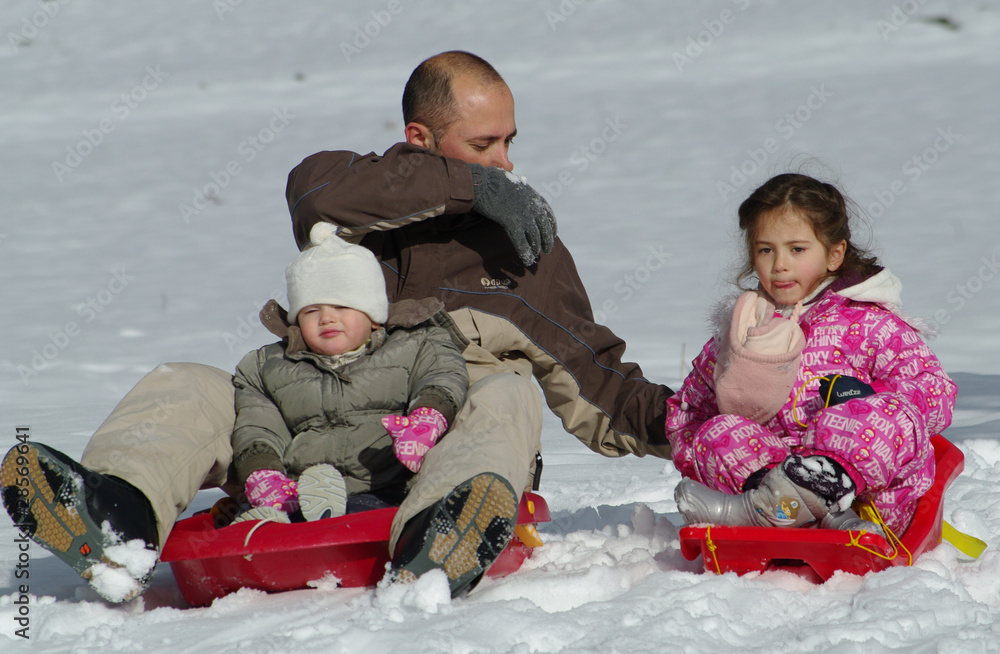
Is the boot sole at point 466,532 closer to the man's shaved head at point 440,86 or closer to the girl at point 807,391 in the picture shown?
the girl at point 807,391

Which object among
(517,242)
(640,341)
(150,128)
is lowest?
(640,341)

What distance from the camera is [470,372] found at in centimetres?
280

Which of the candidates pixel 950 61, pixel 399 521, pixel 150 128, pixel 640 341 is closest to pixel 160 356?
pixel 640 341

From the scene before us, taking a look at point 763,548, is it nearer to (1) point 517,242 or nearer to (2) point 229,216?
(1) point 517,242

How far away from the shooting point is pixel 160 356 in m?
6.17

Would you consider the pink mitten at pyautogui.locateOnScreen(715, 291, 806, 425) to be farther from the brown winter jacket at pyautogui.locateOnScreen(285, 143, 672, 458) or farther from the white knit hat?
the white knit hat

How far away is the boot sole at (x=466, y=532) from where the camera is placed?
6.50ft

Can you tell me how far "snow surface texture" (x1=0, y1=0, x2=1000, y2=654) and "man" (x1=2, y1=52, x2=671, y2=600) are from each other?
181 mm

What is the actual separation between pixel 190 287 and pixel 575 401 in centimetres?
538

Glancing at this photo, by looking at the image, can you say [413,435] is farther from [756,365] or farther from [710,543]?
[756,365]

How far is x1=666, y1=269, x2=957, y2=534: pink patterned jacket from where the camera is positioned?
2.22 meters

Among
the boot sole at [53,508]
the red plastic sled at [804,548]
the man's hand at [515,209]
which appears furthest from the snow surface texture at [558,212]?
the man's hand at [515,209]

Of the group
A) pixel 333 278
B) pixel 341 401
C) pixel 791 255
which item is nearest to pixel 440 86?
pixel 333 278

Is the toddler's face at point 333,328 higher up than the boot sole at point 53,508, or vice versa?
the toddler's face at point 333,328
